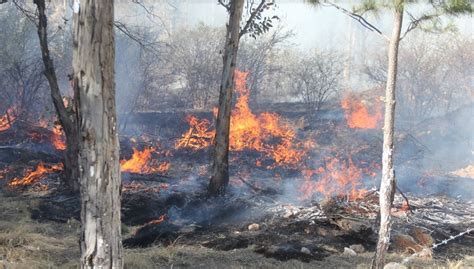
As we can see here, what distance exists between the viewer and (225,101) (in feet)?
32.3

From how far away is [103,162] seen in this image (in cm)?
370

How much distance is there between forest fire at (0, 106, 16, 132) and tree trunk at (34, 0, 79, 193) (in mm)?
4593

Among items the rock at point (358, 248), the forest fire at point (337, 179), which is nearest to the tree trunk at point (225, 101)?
the forest fire at point (337, 179)

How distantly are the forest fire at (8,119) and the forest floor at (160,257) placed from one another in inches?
271

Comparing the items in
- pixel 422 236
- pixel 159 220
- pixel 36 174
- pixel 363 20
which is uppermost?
pixel 363 20

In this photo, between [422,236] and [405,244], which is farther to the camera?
[422,236]

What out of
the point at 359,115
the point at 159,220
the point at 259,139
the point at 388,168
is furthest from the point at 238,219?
the point at 359,115

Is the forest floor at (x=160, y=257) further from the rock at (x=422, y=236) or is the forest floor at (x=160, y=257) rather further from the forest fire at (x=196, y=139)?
the forest fire at (x=196, y=139)

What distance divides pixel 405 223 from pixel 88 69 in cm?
651

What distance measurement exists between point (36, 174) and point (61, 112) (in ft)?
8.27

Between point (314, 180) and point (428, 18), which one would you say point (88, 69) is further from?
point (314, 180)

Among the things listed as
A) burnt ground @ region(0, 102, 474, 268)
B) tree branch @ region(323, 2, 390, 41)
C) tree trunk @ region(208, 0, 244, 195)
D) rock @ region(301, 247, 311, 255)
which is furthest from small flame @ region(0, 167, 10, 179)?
tree branch @ region(323, 2, 390, 41)

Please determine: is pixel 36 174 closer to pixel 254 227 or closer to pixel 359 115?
pixel 254 227

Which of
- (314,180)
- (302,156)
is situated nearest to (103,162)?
(314,180)
